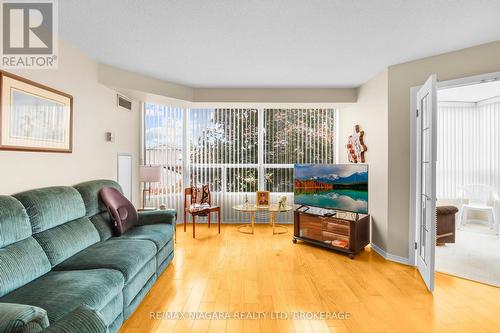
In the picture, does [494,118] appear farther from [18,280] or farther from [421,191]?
[18,280]

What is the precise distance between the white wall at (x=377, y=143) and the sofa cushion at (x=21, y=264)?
146 inches

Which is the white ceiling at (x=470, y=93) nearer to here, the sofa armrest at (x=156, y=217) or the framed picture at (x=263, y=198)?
the framed picture at (x=263, y=198)

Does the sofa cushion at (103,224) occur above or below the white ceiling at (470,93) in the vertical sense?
below

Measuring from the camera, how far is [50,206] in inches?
84.3

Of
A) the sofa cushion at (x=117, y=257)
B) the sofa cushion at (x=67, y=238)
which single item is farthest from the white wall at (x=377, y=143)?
the sofa cushion at (x=67, y=238)

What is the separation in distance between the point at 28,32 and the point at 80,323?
264cm

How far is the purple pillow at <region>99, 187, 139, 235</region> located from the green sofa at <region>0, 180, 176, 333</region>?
0.26 ft

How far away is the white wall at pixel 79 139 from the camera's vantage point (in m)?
2.26

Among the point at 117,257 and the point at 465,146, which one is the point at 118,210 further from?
the point at 465,146

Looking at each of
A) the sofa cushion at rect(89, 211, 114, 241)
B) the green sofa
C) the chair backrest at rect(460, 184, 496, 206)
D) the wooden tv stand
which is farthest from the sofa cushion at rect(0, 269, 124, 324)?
the chair backrest at rect(460, 184, 496, 206)

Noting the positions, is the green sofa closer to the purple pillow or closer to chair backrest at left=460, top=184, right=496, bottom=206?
the purple pillow

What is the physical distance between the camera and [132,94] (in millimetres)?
3902

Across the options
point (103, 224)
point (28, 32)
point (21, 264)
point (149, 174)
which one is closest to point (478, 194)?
point (149, 174)

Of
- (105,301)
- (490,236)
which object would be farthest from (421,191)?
(105,301)
